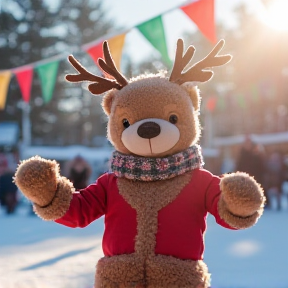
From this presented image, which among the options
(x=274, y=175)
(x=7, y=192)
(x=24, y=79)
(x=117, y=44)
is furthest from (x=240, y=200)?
(x=274, y=175)

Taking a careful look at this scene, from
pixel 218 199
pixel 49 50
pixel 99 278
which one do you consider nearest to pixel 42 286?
pixel 99 278

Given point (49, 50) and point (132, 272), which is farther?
point (49, 50)

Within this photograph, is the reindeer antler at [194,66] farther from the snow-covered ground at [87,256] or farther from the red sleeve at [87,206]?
the snow-covered ground at [87,256]

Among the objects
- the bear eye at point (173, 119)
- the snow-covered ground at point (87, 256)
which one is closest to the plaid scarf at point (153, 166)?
the bear eye at point (173, 119)

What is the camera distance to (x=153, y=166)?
Answer: 1830 millimetres

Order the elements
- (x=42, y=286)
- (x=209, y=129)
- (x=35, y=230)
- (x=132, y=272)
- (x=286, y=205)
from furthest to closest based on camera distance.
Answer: (x=209, y=129) < (x=286, y=205) < (x=35, y=230) < (x=42, y=286) < (x=132, y=272)

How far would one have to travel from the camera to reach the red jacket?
179 cm

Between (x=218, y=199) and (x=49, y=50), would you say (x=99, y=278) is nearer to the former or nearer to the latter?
(x=218, y=199)

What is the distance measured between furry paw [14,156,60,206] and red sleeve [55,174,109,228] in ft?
0.31

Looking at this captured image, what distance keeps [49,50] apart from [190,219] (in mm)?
21974

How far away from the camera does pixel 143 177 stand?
6.02ft

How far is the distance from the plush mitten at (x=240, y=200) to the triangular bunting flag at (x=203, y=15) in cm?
254

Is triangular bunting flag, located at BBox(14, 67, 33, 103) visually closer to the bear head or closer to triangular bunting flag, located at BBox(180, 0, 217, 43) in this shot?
triangular bunting flag, located at BBox(180, 0, 217, 43)

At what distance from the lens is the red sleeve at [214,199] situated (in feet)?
5.90
